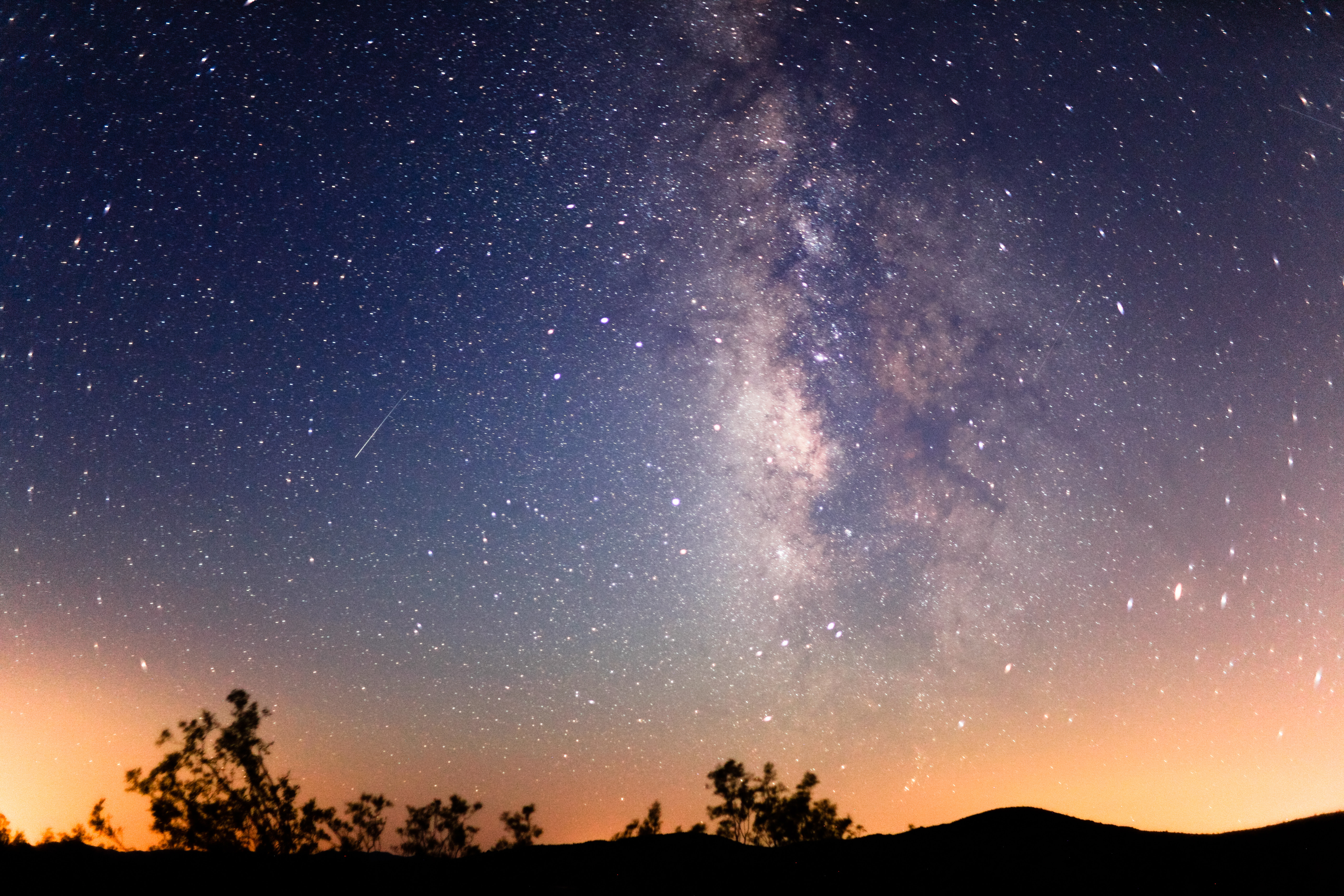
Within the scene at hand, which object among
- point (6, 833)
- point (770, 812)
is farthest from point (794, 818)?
point (6, 833)

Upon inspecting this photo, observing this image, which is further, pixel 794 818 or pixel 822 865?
pixel 794 818

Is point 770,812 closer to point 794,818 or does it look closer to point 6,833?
point 794,818

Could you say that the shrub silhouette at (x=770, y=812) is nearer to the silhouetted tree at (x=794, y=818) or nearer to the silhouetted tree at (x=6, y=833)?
the silhouetted tree at (x=794, y=818)

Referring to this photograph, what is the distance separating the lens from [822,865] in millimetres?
16000

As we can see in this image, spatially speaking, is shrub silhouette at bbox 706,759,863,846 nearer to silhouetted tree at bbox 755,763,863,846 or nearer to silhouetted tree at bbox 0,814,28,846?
silhouetted tree at bbox 755,763,863,846

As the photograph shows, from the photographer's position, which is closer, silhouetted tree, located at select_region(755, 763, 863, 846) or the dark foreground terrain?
the dark foreground terrain

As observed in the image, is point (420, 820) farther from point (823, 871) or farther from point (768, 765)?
point (823, 871)

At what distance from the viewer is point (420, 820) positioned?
98.4 feet

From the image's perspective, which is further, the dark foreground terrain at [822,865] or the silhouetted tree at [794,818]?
the silhouetted tree at [794,818]

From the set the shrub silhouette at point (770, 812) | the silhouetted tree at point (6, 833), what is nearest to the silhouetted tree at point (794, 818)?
the shrub silhouette at point (770, 812)

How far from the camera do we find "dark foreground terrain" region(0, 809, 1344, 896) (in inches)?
509

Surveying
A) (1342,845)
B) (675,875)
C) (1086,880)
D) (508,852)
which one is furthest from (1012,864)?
(508,852)

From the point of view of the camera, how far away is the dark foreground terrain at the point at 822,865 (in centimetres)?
1293

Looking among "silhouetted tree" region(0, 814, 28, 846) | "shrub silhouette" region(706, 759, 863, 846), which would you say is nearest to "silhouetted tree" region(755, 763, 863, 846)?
"shrub silhouette" region(706, 759, 863, 846)
